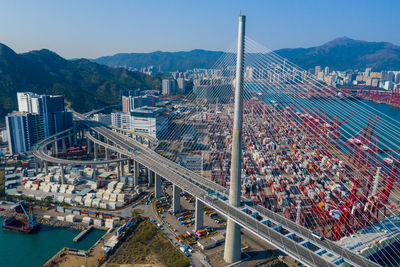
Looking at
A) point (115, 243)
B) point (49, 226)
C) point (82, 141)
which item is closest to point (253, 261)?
point (115, 243)

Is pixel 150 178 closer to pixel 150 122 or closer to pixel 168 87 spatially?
pixel 150 122

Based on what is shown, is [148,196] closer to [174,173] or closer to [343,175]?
[174,173]

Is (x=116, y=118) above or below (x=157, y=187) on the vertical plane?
above

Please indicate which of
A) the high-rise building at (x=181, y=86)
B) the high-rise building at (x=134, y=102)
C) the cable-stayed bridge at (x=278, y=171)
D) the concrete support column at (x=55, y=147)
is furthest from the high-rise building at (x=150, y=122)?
the high-rise building at (x=181, y=86)

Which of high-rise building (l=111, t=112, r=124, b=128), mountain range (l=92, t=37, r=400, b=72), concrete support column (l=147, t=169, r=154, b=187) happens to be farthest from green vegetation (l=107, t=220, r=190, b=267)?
mountain range (l=92, t=37, r=400, b=72)

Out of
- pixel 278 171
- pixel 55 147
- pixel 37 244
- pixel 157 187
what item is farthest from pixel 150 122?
pixel 37 244
